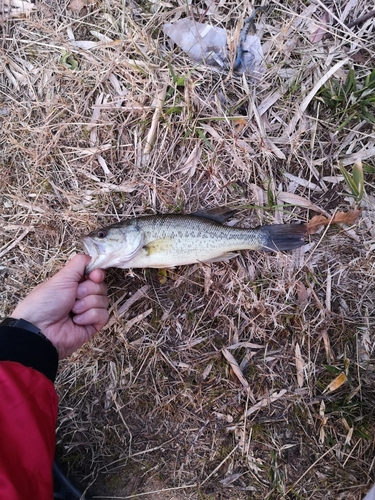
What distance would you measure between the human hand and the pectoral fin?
418 millimetres

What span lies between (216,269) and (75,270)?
1.18 m

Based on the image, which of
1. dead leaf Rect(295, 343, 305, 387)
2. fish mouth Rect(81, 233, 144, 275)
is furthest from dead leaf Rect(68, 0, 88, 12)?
dead leaf Rect(295, 343, 305, 387)

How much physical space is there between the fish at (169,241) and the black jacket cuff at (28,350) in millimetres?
646

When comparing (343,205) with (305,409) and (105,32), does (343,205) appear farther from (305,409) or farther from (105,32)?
(105,32)

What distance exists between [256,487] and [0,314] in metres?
2.78

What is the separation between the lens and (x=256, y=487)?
3199mm

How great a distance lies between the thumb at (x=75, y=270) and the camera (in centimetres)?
293

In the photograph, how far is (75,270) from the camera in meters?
2.96

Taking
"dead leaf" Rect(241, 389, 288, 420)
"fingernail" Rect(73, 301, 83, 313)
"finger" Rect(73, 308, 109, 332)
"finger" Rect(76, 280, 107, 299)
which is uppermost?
"finger" Rect(76, 280, 107, 299)

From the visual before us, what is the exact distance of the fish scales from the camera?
9.95 ft

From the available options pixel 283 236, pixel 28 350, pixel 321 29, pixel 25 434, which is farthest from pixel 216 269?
pixel 321 29

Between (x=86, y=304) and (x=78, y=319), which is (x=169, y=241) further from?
(x=78, y=319)

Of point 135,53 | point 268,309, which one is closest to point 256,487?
point 268,309

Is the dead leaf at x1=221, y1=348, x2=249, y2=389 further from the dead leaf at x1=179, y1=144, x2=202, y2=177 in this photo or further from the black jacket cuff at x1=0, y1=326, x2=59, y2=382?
the dead leaf at x1=179, y1=144, x2=202, y2=177
